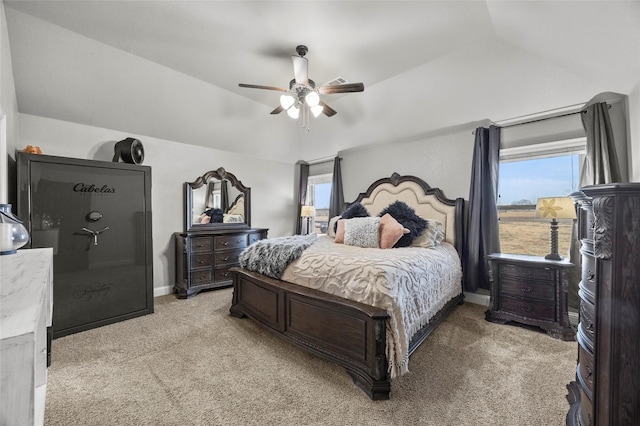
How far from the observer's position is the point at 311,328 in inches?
86.5

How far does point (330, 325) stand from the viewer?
206 cm

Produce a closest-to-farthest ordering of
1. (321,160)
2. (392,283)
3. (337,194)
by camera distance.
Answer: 1. (392,283)
2. (337,194)
3. (321,160)

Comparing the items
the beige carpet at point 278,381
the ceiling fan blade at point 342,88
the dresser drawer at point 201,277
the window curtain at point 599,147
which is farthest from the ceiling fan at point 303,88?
the dresser drawer at point 201,277

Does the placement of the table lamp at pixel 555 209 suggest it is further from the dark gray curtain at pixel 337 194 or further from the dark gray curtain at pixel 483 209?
the dark gray curtain at pixel 337 194

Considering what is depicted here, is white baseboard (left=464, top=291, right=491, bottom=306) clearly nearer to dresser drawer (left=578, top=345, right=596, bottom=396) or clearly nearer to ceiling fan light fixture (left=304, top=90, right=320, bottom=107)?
dresser drawer (left=578, top=345, right=596, bottom=396)

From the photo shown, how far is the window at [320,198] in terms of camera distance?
5691mm

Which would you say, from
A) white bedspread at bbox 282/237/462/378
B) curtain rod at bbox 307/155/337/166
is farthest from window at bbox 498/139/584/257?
curtain rod at bbox 307/155/337/166

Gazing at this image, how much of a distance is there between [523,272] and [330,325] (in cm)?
218

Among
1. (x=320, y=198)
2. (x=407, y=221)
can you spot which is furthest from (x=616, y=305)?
(x=320, y=198)

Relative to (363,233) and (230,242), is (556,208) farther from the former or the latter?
(230,242)

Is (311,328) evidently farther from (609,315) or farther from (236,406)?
(609,315)

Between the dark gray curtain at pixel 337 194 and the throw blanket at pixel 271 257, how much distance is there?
7.09 feet

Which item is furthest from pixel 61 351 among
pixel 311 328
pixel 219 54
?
pixel 219 54

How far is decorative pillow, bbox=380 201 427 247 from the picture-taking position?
3.12m
